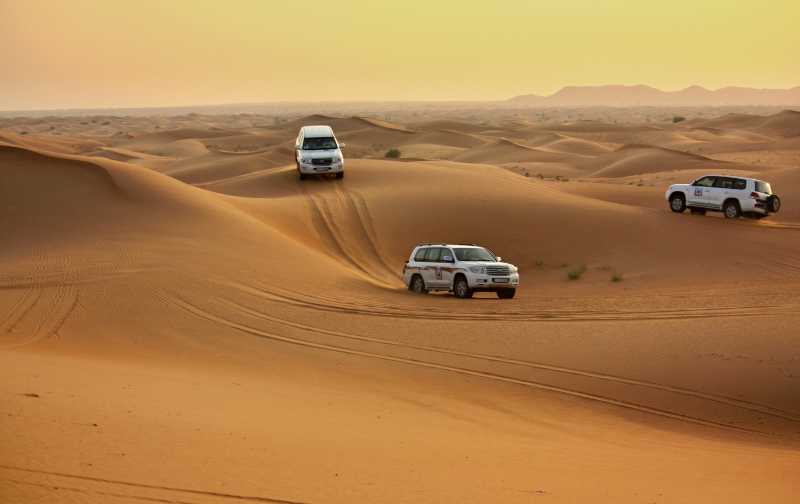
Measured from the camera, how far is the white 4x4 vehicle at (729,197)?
35844 millimetres

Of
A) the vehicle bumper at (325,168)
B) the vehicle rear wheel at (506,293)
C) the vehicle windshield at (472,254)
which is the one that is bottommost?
the vehicle rear wheel at (506,293)

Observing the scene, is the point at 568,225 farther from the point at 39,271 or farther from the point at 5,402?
the point at 5,402

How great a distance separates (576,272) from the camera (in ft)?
98.0

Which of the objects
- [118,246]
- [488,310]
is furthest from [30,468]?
[118,246]

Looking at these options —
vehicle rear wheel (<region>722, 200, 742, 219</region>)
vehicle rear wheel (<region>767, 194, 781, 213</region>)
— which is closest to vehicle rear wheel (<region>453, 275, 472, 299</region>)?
vehicle rear wheel (<region>722, 200, 742, 219</region>)

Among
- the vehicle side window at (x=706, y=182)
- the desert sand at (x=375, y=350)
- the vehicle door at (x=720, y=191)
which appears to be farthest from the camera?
the vehicle side window at (x=706, y=182)

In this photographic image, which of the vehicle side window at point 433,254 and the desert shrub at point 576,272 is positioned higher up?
the vehicle side window at point 433,254

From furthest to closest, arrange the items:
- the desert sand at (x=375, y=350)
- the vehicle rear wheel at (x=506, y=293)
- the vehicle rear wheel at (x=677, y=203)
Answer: the vehicle rear wheel at (x=677, y=203) → the vehicle rear wheel at (x=506, y=293) → the desert sand at (x=375, y=350)

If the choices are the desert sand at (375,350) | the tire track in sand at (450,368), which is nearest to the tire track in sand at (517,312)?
the desert sand at (375,350)

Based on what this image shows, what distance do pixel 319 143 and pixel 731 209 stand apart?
747 inches

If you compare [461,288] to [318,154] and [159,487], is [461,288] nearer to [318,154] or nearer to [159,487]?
[159,487]

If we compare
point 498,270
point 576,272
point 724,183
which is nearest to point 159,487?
point 498,270

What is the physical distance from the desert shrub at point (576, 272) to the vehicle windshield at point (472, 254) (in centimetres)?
501

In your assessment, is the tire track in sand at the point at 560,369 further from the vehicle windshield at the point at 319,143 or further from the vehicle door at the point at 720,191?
the vehicle windshield at the point at 319,143
